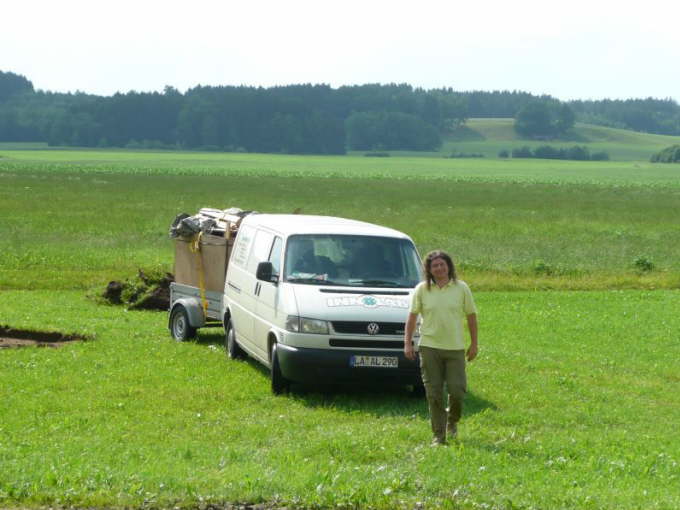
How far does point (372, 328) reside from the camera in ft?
43.8

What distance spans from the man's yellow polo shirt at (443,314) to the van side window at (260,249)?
14.6 feet

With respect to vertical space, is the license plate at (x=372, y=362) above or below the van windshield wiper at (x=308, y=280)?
below

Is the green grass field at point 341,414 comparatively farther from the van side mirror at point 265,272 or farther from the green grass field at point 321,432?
the van side mirror at point 265,272

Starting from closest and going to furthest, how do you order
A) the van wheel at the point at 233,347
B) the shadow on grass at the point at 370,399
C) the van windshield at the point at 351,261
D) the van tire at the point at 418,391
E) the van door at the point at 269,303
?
1. the shadow on grass at the point at 370,399
2. the van tire at the point at 418,391
3. the van door at the point at 269,303
4. the van windshield at the point at 351,261
5. the van wheel at the point at 233,347

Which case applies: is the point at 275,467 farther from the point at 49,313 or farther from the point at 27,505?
the point at 49,313

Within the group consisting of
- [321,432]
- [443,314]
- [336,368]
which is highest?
[443,314]

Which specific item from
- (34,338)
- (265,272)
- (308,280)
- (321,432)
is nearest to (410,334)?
(321,432)

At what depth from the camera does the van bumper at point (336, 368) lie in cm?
1323

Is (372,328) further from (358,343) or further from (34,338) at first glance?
(34,338)

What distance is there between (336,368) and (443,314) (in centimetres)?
255

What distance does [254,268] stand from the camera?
1552cm

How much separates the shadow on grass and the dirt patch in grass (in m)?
4.11

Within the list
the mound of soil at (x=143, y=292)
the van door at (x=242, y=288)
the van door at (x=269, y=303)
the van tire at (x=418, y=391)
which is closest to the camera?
the van tire at (x=418, y=391)

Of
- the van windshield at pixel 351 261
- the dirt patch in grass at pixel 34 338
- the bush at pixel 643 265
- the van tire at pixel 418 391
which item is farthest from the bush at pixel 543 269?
the van tire at pixel 418 391
